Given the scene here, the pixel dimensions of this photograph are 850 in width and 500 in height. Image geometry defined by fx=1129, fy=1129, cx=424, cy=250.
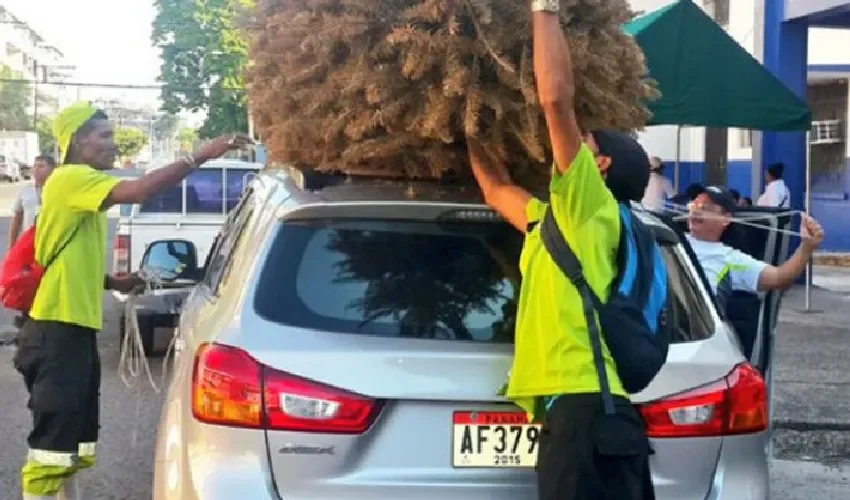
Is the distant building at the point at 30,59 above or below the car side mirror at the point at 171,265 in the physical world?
above

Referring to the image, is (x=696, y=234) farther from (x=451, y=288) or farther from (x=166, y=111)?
(x=166, y=111)

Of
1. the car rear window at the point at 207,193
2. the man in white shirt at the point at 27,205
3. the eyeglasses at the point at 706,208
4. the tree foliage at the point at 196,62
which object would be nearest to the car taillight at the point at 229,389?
the eyeglasses at the point at 706,208

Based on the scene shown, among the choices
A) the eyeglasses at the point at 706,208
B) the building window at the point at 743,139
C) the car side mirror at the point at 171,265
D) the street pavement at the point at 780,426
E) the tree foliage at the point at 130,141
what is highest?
the tree foliage at the point at 130,141

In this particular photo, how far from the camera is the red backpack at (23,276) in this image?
4707mm

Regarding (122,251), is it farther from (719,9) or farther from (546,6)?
(719,9)

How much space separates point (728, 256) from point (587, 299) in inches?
109

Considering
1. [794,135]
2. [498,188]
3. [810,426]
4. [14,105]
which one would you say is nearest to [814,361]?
[810,426]

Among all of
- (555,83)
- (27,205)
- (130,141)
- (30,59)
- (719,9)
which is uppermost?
(30,59)

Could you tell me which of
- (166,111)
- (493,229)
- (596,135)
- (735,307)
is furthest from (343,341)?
(166,111)

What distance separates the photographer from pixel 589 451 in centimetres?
301

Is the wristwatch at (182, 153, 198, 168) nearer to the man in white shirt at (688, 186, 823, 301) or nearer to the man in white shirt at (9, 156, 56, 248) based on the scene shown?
the man in white shirt at (688, 186, 823, 301)

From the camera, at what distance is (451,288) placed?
3504 millimetres

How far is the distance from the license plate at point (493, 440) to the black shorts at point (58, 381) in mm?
2102

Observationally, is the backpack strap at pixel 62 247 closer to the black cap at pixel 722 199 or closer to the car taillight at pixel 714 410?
the car taillight at pixel 714 410
